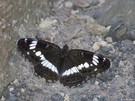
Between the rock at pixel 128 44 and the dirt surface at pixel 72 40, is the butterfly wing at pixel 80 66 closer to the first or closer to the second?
the dirt surface at pixel 72 40

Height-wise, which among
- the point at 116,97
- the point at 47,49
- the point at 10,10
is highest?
the point at 10,10

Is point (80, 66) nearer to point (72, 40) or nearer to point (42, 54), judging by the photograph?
point (42, 54)

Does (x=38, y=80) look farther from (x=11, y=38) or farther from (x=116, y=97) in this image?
(x=116, y=97)

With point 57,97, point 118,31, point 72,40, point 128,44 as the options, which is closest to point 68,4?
point 72,40

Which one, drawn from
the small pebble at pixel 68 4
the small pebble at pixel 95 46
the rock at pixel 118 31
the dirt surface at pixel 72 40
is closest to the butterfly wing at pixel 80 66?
the dirt surface at pixel 72 40

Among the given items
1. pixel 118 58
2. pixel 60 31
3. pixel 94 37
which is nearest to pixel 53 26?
pixel 60 31

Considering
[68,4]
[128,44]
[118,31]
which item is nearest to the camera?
[128,44]

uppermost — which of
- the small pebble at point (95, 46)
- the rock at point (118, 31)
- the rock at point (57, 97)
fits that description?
the rock at point (118, 31)

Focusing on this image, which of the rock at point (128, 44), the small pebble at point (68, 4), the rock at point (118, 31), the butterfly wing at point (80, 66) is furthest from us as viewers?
the small pebble at point (68, 4)
